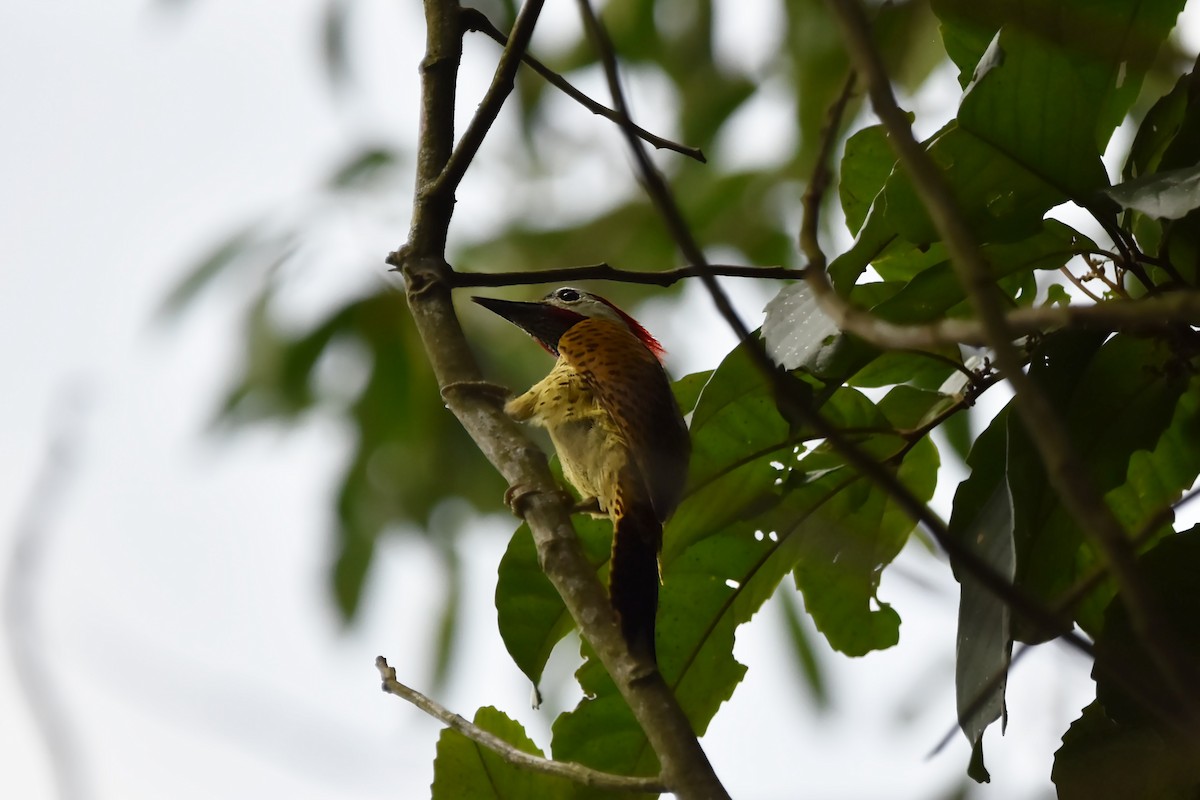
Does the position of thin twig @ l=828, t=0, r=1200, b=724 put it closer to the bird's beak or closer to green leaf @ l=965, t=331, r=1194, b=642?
green leaf @ l=965, t=331, r=1194, b=642

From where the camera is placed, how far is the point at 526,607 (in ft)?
6.31

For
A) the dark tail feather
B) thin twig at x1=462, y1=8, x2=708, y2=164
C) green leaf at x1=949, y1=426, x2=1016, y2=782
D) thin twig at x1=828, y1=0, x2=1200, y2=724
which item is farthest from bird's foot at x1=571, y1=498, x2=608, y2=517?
thin twig at x1=828, y1=0, x2=1200, y2=724

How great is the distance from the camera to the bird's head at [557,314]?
3.31m

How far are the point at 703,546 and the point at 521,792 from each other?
0.47m

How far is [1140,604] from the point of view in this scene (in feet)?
2.18

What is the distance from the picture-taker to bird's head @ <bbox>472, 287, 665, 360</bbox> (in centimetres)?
331

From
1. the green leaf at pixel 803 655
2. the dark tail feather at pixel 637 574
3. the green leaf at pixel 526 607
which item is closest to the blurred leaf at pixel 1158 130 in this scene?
the dark tail feather at pixel 637 574

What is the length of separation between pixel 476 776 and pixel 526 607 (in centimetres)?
28

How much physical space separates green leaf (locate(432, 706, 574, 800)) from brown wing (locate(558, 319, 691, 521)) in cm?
48

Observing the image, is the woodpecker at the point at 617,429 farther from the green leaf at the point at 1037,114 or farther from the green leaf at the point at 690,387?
the green leaf at the point at 1037,114

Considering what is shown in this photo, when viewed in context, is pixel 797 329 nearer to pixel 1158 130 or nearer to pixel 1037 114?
pixel 1037 114

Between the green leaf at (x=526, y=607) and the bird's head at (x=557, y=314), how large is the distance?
1.21 metres

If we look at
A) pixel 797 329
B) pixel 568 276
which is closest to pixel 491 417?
pixel 568 276

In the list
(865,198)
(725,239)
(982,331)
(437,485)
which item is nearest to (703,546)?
(865,198)
